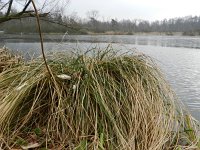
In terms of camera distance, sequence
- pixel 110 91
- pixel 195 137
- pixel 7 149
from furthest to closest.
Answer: pixel 195 137
pixel 110 91
pixel 7 149

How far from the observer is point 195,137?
2.44 m

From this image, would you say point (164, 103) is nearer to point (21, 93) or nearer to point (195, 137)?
point (195, 137)

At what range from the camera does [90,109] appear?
2109 millimetres

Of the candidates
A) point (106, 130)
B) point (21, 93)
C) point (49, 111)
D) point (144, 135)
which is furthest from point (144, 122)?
point (21, 93)

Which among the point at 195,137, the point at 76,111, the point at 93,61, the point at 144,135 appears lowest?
the point at 195,137

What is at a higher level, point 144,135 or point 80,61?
point 80,61

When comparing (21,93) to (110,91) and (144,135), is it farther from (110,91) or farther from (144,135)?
(144,135)

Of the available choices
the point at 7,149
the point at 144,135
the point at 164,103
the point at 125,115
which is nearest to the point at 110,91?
the point at 125,115

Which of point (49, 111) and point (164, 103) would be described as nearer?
point (49, 111)

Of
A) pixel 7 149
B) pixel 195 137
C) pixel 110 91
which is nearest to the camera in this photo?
pixel 7 149

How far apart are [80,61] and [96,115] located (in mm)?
532

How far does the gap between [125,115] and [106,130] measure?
20cm

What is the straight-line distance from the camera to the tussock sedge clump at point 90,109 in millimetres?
2008

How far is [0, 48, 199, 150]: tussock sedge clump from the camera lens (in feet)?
6.59
